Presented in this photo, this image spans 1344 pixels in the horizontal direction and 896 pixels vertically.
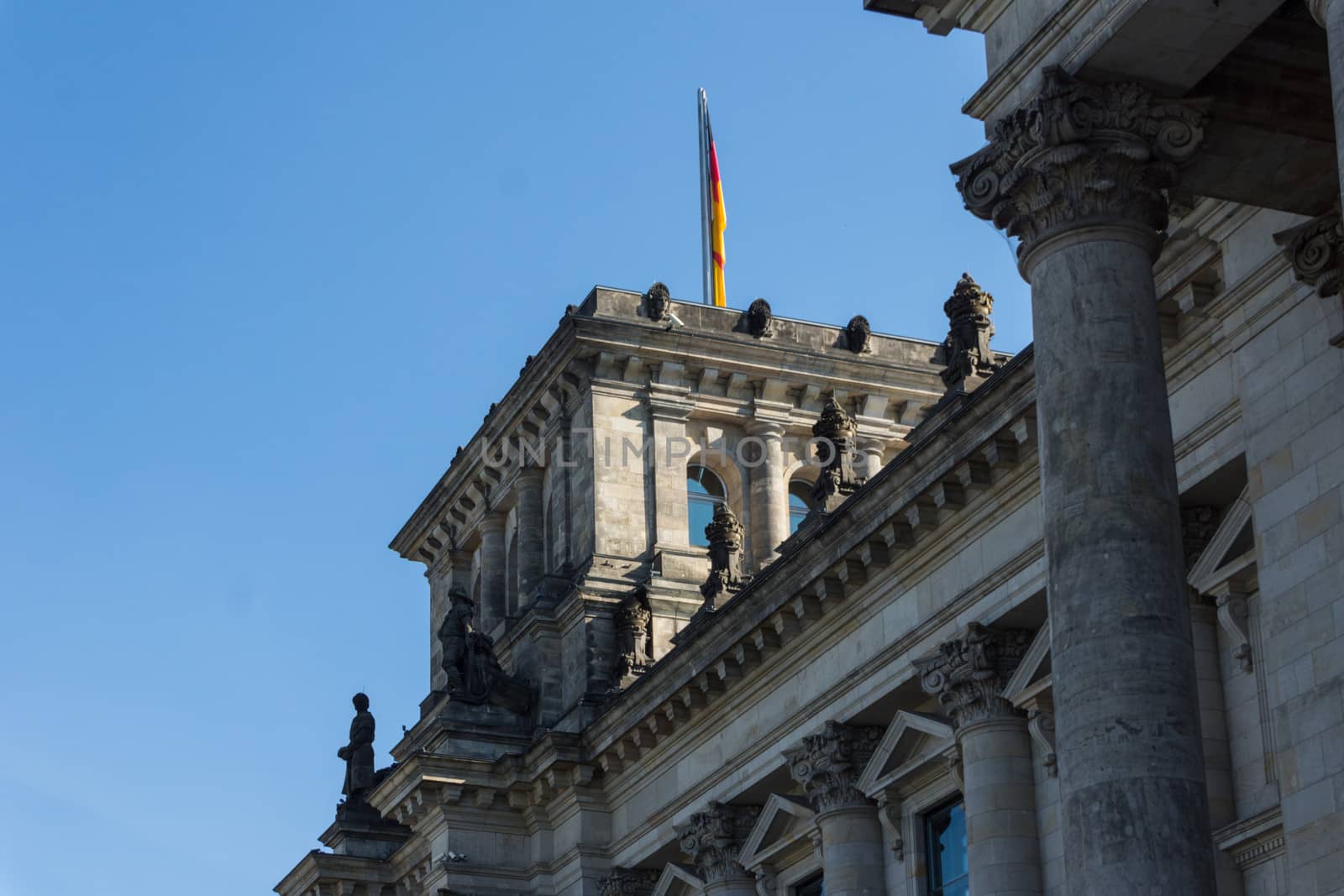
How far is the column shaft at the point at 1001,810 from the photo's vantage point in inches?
1087

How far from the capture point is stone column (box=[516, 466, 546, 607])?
44.8 metres

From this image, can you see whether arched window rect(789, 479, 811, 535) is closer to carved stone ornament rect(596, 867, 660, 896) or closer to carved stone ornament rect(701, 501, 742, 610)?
carved stone ornament rect(701, 501, 742, 610)

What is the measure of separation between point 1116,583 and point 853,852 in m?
14.6

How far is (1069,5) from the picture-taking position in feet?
66.8

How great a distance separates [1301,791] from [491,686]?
23.3 meters

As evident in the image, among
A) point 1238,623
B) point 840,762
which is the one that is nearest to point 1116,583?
point 1238,623

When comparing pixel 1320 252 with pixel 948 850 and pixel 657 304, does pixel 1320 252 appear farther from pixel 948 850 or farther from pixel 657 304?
pixel 657 304

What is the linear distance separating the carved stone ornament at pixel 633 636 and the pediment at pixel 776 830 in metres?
5.68

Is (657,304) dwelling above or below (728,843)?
above

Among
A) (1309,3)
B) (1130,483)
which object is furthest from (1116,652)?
(1309,3)

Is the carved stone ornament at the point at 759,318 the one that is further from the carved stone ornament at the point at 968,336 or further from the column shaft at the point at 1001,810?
the column shaft at the point at 1001,810

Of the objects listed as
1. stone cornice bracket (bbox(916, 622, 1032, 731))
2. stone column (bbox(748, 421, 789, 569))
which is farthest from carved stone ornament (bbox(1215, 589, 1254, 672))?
stone column (bbox(748, 421, 789, 569))

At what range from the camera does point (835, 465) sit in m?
35.2

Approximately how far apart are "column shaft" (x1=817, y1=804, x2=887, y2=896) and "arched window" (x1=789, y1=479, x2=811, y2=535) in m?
13.9
